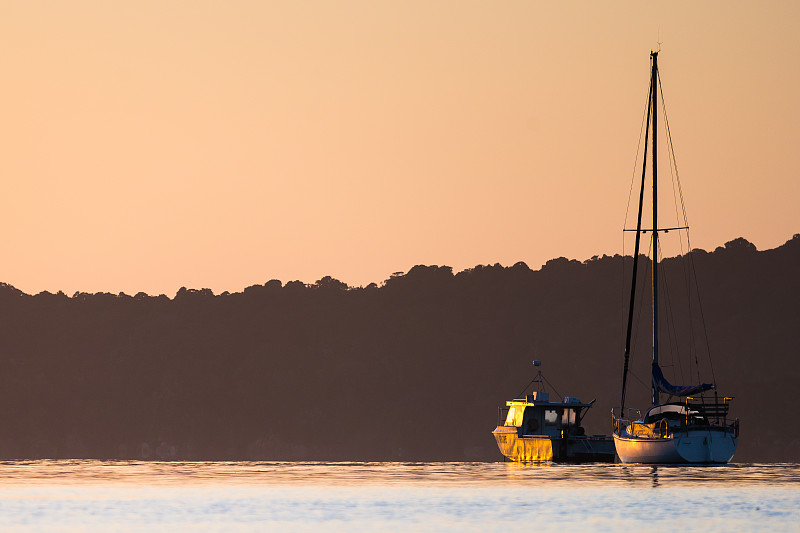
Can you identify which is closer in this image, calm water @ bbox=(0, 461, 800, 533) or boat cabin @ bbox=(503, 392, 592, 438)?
calm water @ bbox=(0, 461, 800, 533)

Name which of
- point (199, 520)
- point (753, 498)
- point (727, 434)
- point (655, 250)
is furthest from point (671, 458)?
point (199, 520)

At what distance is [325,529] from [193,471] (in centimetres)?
5206

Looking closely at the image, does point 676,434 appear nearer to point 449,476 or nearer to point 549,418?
point 449,476

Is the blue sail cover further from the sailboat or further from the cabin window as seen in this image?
the cabin window

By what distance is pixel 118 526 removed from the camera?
59188 millimetres

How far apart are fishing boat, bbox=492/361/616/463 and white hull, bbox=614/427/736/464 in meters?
16.7

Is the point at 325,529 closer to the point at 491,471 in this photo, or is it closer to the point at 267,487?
the point at 267,487

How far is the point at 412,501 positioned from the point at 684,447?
26.5 meters

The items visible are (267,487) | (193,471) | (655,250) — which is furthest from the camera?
(193,471)

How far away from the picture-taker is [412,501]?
70.4m

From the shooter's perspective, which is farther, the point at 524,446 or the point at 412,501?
the point at 524,446

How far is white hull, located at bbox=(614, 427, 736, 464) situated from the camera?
92000mm

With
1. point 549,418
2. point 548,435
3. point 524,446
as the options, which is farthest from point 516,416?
point 548,435

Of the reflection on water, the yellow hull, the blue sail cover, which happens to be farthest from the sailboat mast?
the yellow hull
